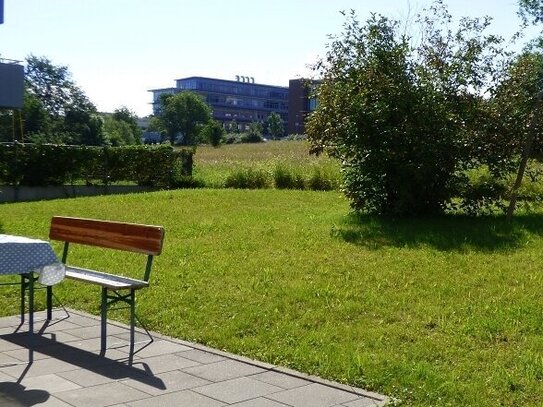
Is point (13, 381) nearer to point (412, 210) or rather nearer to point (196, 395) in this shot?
point (196, 395)

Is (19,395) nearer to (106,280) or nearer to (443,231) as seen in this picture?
(106,280)

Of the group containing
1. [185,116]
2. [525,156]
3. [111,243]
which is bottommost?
[111,243]

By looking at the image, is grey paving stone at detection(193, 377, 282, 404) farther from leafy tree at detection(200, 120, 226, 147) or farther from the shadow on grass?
leafy tree at detection(200, 120, 226, 147)

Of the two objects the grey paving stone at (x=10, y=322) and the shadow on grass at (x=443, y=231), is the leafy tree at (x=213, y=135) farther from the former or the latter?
the grey paving stone at (x=10, y=322)

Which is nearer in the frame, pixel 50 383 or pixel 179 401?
pixel 179 401

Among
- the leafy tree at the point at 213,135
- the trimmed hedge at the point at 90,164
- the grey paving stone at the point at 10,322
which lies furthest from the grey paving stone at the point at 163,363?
the leafy tree at the point at 213,135

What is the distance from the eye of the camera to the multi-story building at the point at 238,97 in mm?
152000

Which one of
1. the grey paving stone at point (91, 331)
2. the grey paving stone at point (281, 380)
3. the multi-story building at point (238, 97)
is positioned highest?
the multi-story building at point (238, 97)

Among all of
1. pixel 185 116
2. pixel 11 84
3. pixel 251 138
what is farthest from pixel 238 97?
pixel 11 84

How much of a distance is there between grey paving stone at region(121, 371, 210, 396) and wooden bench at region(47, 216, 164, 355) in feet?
2.37

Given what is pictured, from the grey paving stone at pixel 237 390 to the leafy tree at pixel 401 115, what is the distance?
8.52m

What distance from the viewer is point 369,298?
24.5ft

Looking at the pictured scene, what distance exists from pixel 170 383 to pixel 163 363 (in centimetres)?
53

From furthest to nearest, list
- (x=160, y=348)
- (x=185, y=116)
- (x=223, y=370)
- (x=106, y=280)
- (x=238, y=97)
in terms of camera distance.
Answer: (x=238, y=97) → (x=185, y=116) → (x=106, y=280) → (x=160, y=348) → (x=223, y=370)
